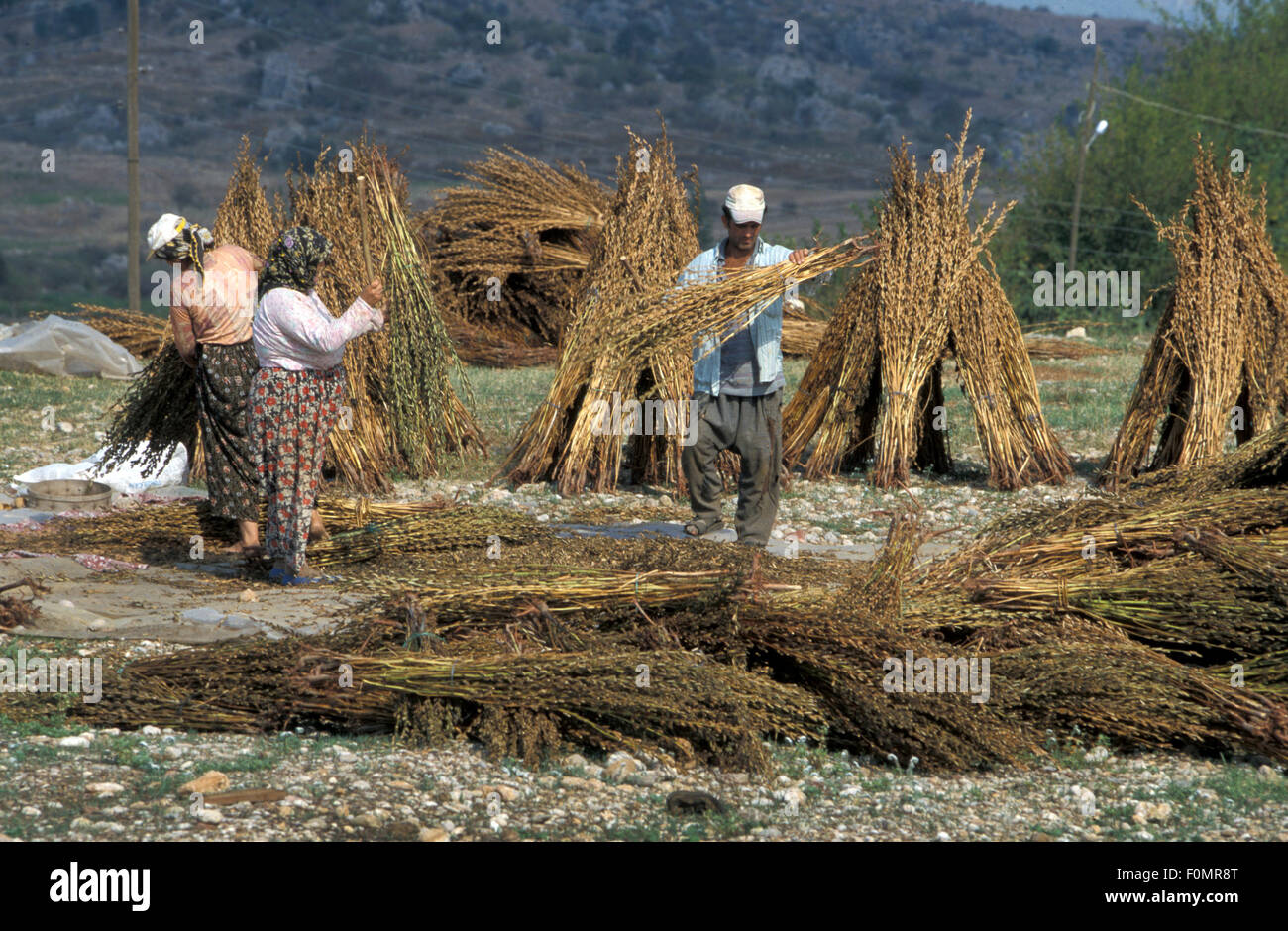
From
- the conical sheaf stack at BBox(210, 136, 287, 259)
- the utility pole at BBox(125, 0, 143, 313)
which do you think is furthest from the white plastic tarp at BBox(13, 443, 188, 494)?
the utility pole at BBox(125, 0, 143, 313)

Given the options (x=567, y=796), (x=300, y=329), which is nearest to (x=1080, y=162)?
(x=300, y=329)

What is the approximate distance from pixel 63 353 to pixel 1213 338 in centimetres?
867

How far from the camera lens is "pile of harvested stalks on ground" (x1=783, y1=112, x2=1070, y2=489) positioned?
8094mm

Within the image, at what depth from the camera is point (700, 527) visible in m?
6.09

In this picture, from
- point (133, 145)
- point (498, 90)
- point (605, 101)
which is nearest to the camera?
point (133, 145)

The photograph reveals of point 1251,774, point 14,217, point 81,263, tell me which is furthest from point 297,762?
point 14,217

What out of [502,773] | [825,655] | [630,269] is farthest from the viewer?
[630,269]

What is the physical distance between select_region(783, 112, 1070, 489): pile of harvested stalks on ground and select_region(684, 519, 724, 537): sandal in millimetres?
2272

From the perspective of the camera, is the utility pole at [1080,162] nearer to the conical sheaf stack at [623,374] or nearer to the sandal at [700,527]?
the conical sheaf stack at [623,374]

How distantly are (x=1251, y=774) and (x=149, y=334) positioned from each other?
36.3ft

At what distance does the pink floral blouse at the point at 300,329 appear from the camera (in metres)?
5.20

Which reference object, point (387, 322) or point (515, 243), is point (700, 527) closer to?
point (387, 322)

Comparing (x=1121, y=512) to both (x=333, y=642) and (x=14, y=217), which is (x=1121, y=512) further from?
(x=14, y=217)

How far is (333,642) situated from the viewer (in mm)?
4145
